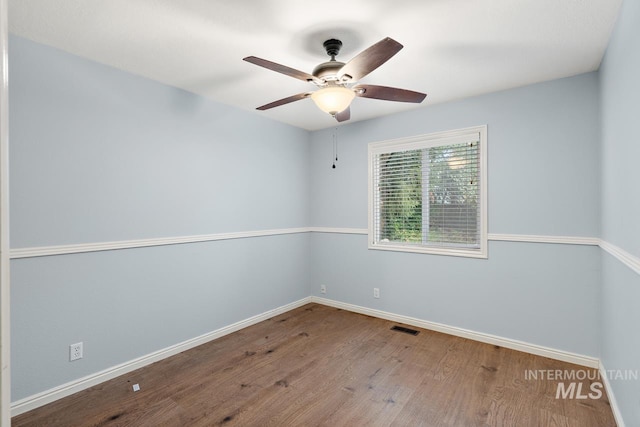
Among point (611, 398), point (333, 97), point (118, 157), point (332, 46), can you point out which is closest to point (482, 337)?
point (611, 398)

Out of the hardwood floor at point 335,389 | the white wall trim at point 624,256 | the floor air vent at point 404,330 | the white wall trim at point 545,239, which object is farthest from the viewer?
the floor air vent at point 404,330

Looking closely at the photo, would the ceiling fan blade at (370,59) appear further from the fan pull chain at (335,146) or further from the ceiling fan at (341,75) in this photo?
the fan pull chain at (335,146)

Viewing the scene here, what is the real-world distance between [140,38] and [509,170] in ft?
10.3

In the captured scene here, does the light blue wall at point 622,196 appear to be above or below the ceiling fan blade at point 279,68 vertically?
below

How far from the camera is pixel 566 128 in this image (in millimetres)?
2648

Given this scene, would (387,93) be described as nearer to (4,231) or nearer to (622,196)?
(622,196)

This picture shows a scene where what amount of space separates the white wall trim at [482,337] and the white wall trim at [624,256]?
104cm

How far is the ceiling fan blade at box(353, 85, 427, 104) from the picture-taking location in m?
2.12

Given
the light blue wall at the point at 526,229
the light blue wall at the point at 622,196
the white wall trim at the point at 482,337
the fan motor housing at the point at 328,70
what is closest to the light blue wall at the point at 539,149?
the light blue wall at the point at 526,229

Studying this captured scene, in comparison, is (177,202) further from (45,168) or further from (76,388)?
(76,388)

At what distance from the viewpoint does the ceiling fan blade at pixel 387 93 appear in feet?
6.97

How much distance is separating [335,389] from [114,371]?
1.71 m

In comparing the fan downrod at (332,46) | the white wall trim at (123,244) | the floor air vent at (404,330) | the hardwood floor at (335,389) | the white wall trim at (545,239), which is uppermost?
the fan downrod at (332,46)

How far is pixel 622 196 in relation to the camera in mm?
1748
